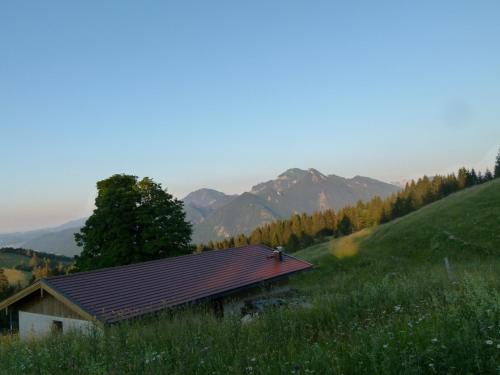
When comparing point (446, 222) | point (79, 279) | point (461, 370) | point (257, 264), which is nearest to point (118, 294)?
point (79, 279)

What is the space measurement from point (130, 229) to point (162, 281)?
61.1 ft

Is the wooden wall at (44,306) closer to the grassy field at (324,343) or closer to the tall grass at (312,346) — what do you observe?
the grassy field at (324,343)

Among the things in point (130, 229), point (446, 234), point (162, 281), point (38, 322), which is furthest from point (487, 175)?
point (38, 322)

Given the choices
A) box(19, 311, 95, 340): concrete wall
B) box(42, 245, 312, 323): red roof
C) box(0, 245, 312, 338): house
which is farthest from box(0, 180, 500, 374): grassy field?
box(19, 311, 95, 340): concrete wall

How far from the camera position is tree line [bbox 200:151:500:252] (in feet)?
297

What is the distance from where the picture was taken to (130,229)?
36.9 metres

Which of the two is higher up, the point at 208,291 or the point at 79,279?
the point at 79,279

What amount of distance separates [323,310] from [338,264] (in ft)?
115

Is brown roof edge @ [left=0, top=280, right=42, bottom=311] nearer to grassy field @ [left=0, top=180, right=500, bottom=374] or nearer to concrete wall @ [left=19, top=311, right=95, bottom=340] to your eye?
concrete wall @ [left=19, top=311, right=95, bottom=340]

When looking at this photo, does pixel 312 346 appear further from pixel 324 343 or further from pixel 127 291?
pixel 127 291

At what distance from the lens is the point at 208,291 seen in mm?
19016

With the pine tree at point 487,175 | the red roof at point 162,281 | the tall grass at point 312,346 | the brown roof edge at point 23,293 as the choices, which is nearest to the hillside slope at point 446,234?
the red roof at point 162,281

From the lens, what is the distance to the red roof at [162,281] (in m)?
16.0

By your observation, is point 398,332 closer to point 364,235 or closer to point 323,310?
point 323,310
